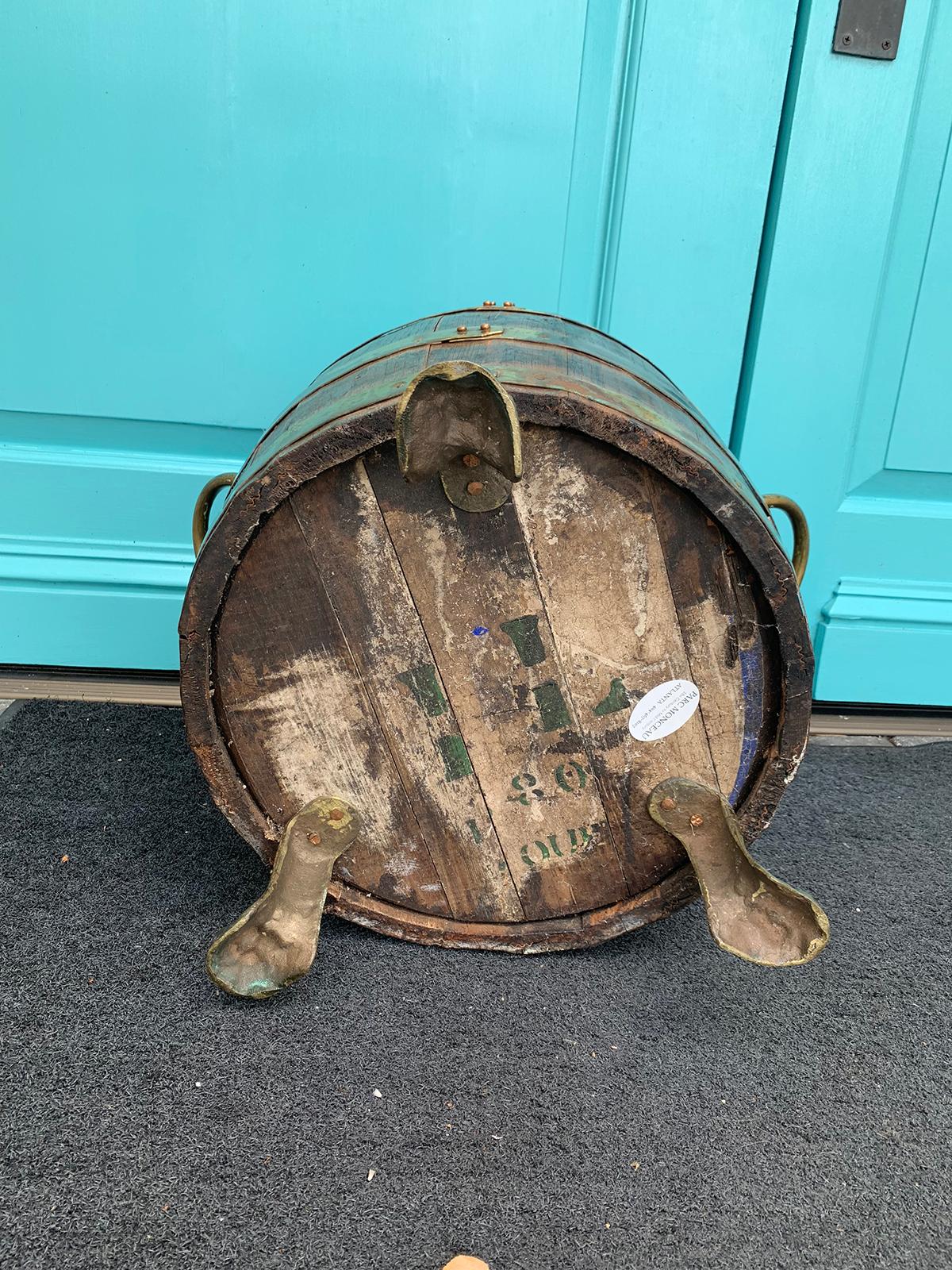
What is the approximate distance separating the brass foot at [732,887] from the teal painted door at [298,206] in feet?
3.06

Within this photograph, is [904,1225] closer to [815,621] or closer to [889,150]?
[815,621]

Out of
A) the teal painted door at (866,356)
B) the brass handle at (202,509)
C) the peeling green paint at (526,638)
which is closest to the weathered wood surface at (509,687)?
the peeling green paint at (526,638)

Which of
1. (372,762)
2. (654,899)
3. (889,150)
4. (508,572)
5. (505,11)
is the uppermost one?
(505,11)

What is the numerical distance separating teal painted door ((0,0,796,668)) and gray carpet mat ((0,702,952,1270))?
28.8 inches

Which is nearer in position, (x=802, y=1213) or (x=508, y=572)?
(x=802, y=1213)

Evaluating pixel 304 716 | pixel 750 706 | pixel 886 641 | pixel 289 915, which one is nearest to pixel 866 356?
pixel 886 641

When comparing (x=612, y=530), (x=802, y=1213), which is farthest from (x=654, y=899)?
(x=612, y=530)

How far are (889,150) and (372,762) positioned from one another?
1.41 meters

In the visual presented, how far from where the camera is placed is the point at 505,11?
1.53 meters

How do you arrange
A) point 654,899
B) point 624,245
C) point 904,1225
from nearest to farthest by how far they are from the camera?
point 904,1225
point 654,899
point 624,245

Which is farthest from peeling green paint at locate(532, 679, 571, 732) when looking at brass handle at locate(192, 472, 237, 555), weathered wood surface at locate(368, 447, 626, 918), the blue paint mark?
brass handle at locate(192, 472, 237, 555)

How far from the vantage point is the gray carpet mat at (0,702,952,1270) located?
87 centimetres

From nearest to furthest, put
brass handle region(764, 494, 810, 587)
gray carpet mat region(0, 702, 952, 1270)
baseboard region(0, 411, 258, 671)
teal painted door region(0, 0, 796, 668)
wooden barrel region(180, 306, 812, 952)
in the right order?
1. gray carpet mat region(0, 702, 952, 1270)
2. wooden barrel region(180, 306, 812, 952)
3. brass handle region(764, 494, 810, 587)
4. teal painted door region(0, 0, 796, 668)
5. baseboard region(0, 411, 258, 671)

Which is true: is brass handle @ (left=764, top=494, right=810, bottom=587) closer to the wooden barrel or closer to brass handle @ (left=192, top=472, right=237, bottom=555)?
the wooden barrel
